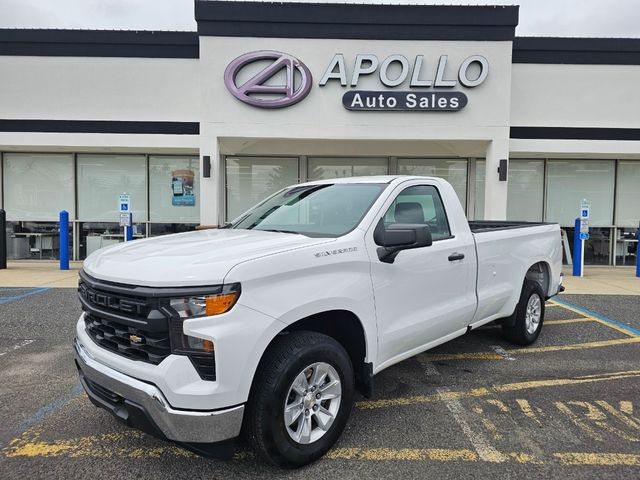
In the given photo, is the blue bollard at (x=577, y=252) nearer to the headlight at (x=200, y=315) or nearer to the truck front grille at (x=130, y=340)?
the headlight at (x=200, y=315)

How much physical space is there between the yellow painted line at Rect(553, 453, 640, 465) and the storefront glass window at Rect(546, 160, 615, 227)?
11681 millimetres

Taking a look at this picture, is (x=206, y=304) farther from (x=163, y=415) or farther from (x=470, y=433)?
(x=470, y=433)

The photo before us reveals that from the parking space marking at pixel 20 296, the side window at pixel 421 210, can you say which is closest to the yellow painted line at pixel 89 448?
the side window at pixel 421 210

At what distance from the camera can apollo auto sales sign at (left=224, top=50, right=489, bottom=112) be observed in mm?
10750

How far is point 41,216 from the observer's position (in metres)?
13.2

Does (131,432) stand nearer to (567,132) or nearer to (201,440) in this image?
(201,440)

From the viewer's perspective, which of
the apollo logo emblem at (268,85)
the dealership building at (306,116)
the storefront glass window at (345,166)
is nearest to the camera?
the apollo logo emblem at (268,85)

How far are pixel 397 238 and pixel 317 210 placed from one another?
3.00 feet

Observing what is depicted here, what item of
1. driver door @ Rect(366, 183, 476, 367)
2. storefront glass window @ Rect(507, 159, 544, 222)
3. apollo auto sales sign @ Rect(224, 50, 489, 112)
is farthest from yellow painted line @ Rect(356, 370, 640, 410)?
storefront glass window @ Rect(507, 159, 544, 222)

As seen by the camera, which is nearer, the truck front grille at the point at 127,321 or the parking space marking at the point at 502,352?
the truck front grille at the point at 127,321

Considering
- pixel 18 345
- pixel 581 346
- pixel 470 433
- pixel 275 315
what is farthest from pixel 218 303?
pixel 581 346

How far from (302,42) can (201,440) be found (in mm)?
10483

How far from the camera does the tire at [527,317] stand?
502 centimetres

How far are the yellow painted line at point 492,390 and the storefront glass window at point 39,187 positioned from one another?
12.6 metres
